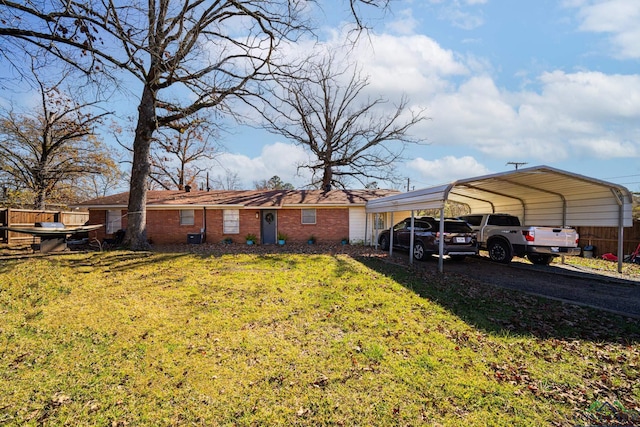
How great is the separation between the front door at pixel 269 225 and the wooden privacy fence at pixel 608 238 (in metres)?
16.5

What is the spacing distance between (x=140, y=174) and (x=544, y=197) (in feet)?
55.1

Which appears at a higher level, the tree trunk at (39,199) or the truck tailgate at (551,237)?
the tree trunk at (39,199)

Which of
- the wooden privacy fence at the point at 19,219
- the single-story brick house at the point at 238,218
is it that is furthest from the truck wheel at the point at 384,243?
the wooden privacy fence at the point at 19,219

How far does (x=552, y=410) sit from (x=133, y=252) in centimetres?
1348

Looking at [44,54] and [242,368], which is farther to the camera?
[44,54]

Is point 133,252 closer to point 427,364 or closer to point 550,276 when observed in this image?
point 427,364

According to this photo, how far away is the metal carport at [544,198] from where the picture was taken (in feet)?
29.8

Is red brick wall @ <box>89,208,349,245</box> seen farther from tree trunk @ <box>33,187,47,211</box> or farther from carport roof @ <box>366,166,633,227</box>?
tree trunk @ <box>33,187,47,211</box>

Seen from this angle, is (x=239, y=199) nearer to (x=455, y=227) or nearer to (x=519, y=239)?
(x=455, y=227)

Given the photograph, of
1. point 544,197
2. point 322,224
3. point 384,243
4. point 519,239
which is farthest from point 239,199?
point 544,197

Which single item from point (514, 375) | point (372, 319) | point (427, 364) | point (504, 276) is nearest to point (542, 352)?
point (514, 375)

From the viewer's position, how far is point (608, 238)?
48.4 ft

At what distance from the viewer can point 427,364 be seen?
3.94 m

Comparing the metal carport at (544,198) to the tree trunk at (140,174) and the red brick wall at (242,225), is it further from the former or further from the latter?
the tree trunk at (140,174)
